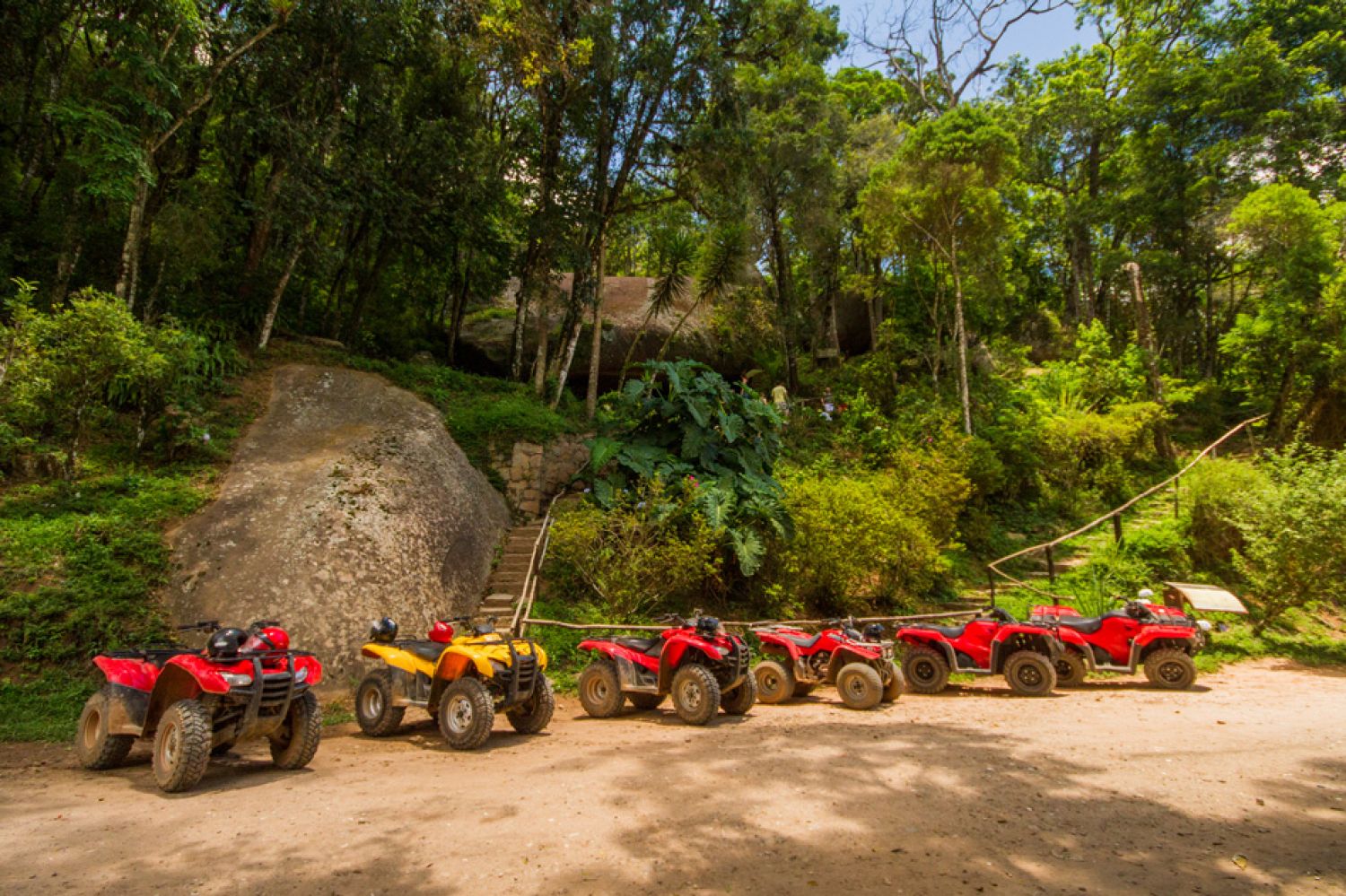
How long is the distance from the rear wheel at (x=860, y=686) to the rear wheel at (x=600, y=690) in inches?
97.1

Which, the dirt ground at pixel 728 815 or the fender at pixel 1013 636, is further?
the fender at pixel 1013 636

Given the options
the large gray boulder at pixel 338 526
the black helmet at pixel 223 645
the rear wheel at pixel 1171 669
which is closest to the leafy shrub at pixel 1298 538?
the rear wheel at pixel 1171 669

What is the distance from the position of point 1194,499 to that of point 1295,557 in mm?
3121

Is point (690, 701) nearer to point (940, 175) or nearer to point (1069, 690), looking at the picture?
point (1069, 690)

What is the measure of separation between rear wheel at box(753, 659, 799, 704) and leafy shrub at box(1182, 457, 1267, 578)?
31.4 ft

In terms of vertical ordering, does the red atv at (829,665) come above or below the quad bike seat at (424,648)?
below

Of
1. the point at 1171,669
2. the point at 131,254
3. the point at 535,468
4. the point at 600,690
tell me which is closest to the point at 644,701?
the point at 600,690

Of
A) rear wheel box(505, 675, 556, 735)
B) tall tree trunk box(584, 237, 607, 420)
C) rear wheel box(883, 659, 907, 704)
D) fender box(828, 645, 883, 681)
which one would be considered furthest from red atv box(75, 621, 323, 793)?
tall tree trunk box(584, 237, 607, 420)

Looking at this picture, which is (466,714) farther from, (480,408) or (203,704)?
(480,408)

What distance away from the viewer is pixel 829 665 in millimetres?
7680

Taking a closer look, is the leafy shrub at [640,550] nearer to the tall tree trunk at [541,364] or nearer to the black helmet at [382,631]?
the black helmet at [382,631]

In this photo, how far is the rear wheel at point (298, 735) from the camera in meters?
5.04

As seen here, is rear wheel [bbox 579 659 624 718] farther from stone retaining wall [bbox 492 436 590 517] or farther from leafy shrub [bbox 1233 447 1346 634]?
leafy shrub [bbox 1233 447 1346 634]

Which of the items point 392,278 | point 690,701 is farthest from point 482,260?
point 690,701
